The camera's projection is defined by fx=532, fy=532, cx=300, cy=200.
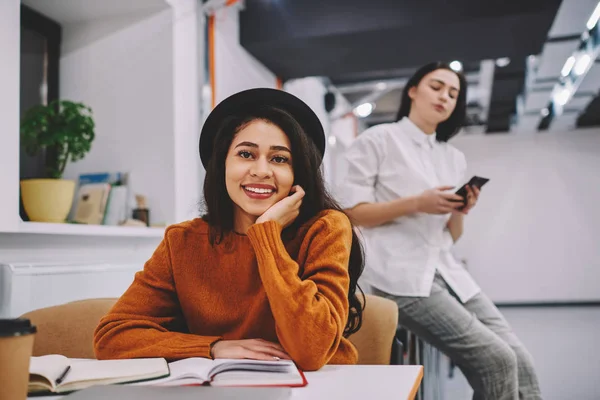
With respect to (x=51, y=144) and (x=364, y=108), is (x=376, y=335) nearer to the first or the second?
(x=51, y=144)

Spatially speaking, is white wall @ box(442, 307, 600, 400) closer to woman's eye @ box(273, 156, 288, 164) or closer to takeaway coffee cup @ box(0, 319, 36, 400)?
woman's eye @ box(273, 156, 288, 164)

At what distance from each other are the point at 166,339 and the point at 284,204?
0.40 meters

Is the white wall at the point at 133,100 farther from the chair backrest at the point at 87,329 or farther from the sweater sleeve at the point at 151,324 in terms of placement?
the sweater sleeve at the point at 151,324

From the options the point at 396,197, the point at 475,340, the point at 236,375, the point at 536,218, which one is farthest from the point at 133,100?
the point at 536,218

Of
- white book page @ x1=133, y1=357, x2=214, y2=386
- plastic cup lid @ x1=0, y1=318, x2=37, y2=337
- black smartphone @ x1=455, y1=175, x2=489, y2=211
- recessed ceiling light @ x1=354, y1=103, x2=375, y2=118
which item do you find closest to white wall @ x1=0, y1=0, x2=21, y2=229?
white book page @ x1=133, y1=357, x2=214, y2=386

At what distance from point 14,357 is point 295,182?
812mm

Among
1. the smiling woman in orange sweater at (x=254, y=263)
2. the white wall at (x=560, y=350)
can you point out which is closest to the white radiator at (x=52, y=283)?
the smiling woman in orange sweater at (x=254, y=263)

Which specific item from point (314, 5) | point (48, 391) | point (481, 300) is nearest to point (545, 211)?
point (314, 5)

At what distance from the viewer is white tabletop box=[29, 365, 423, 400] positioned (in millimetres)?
834

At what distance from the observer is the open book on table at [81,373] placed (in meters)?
0.85

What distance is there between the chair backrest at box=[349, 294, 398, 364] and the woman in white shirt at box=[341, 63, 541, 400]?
36 centimetres

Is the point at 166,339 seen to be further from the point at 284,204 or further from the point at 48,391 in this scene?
the point at 284,204

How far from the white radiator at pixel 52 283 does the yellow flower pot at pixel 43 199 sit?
0.77ft

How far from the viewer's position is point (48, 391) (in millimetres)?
850
